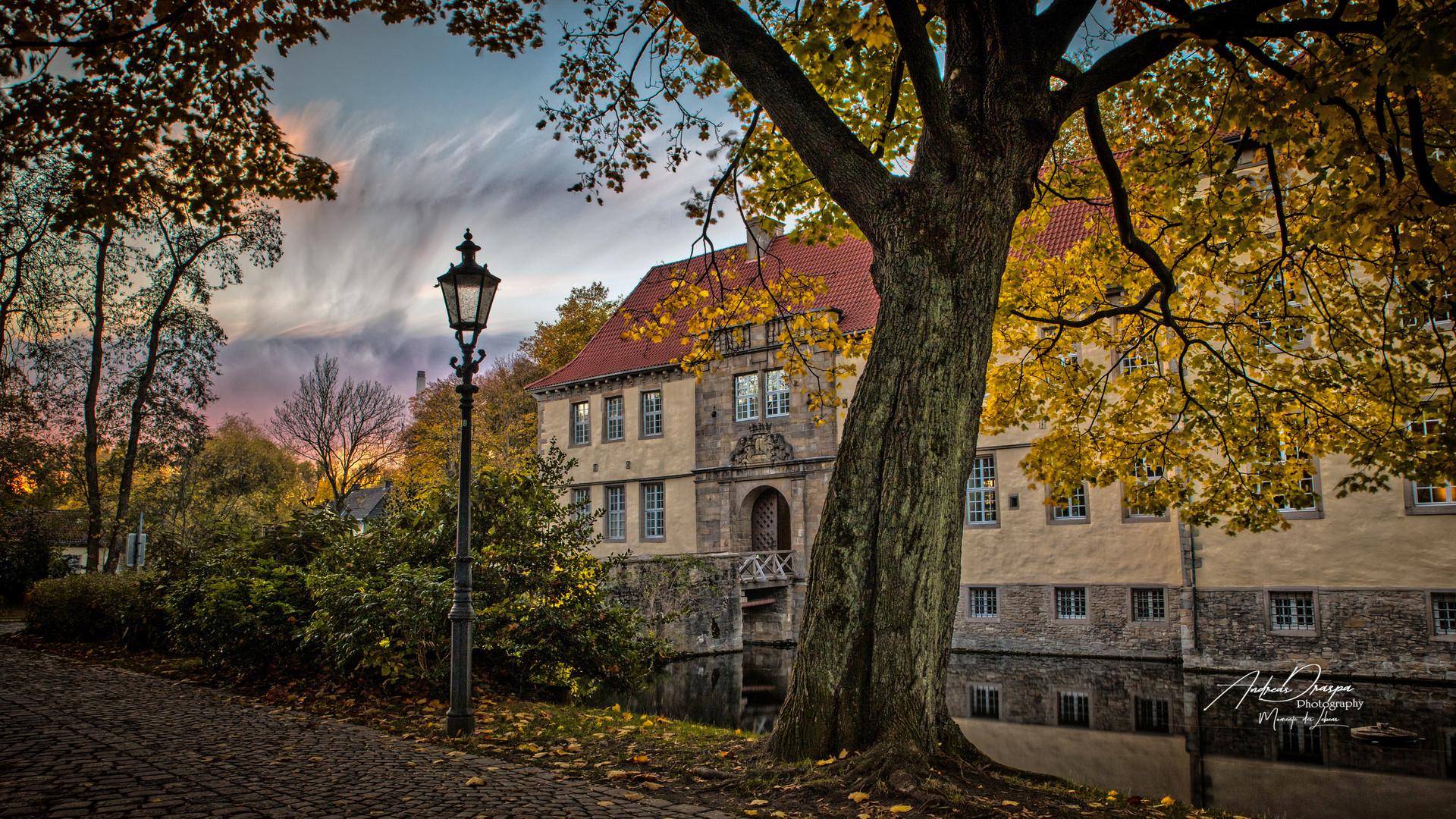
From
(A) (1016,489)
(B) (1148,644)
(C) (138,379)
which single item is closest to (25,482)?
(C) (138,379)

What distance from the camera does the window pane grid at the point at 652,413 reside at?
27.0 meters

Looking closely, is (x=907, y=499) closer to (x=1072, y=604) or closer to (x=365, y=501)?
(x=1072, y=604)

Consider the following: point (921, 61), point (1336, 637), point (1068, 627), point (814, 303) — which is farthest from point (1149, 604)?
point (921, 61)

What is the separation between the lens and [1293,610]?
655 inches

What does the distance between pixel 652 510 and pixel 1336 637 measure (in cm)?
1762

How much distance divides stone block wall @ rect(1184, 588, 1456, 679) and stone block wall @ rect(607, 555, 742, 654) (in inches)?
396

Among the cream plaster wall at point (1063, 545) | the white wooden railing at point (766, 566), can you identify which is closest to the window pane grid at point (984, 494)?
the cream plaster wall at point (1063, 545)

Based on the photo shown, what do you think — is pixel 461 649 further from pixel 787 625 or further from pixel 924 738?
pixel 787 625

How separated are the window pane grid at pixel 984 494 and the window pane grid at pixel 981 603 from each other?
1656mm

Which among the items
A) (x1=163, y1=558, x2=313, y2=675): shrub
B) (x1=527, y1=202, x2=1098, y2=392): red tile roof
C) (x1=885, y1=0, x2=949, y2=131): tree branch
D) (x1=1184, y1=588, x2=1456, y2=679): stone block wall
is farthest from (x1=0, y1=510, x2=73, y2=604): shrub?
(x1=1184, y1=588, x2=1456, y2=679): stone block wall

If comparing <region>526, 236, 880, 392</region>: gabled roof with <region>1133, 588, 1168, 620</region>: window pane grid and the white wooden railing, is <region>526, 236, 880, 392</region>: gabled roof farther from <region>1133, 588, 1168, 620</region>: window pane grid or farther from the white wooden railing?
<region>1133, 588, 1168, 620</region>: window pane grid

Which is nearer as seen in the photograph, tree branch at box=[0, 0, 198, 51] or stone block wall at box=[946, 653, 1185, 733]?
tree branch at box=[0, 0, 198, 51]

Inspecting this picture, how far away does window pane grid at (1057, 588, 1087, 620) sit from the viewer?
19.0 meters

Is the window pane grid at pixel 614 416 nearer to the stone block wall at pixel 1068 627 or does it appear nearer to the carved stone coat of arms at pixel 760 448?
the carved stone coat of arms at pixel 760 448
